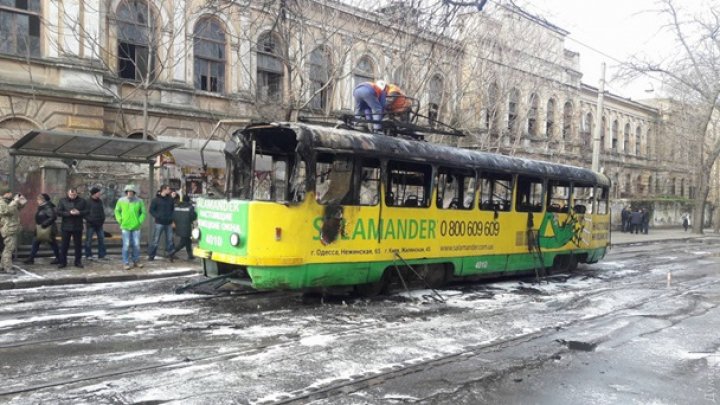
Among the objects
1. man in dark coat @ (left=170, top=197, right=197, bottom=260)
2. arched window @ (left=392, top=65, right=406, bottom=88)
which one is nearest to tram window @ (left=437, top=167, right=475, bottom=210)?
man in dark coat @ (left=170, top=197, right=197, bottom=260)

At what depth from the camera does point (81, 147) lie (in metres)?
13.1

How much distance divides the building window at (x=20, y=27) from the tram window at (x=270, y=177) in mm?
11774

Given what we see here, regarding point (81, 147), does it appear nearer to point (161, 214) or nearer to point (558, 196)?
point (161, 214)

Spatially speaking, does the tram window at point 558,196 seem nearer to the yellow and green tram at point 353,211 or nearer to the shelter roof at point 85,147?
the yellow and green tram at point 353,211

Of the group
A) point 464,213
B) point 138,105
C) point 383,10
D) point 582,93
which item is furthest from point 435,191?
point 582,93

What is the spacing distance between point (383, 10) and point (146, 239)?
9208 millimetres

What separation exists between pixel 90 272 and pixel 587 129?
125ft

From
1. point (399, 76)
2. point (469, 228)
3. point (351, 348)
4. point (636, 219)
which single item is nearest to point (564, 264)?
point (469, 228)

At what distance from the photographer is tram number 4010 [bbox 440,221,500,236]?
10.5 meters

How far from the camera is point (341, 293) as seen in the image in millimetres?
9914

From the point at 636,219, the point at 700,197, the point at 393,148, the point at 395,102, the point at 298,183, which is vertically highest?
the point at 395,102

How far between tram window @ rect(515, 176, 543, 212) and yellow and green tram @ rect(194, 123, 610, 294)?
0.18 feet

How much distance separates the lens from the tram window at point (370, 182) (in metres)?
9.15

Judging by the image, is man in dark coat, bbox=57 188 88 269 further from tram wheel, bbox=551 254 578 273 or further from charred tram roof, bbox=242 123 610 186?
tram wheel, bbox=551 254 578 273
